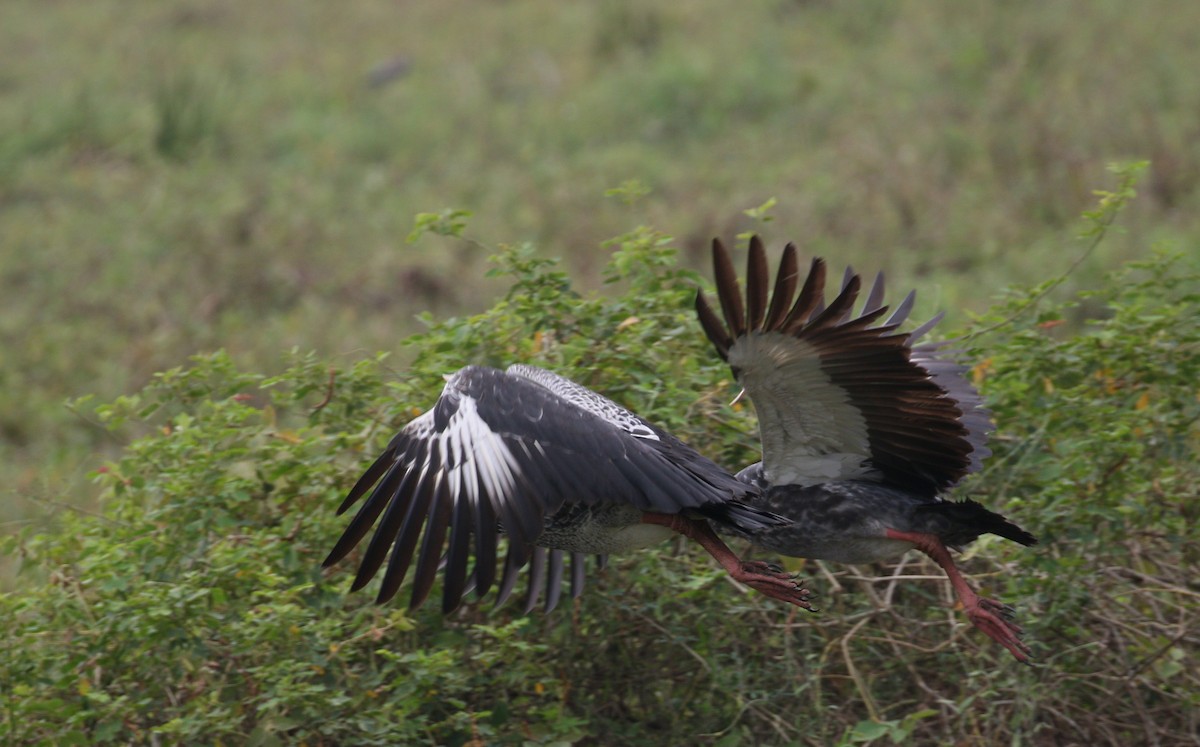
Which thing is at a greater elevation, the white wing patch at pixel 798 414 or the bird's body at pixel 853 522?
the white wing patch at pixel 798 414

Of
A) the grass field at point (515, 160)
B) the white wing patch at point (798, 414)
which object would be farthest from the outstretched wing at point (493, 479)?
the grass field at point (515, 160)

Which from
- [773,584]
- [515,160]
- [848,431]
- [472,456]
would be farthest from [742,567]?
[515,160]

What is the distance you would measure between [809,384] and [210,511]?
6.10ft

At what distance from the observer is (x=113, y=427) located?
4449 mm

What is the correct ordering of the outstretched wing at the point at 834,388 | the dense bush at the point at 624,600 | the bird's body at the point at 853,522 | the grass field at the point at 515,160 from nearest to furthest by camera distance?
the outstretched wing at the point at 834,388 < the bird's body at the point at 853,522 < the dense bush at the point at 624,600 < the grass field at the point at 515,160

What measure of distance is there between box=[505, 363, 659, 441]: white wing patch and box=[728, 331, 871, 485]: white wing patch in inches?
11.8

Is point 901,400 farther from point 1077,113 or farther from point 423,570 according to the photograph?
point 1077,113

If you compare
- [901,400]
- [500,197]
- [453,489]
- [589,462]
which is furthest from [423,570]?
[500,197]

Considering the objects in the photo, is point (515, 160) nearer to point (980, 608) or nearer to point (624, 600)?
point (624, 600)

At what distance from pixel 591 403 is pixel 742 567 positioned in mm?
592

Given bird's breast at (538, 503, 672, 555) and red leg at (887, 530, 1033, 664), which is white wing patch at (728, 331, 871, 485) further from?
bird's breast at (538, 503, 672, 555)

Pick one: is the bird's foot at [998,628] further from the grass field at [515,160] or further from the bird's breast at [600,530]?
the grass field at [515,160]

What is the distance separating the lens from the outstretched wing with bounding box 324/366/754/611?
3.32m

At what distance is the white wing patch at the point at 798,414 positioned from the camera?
3613mm
